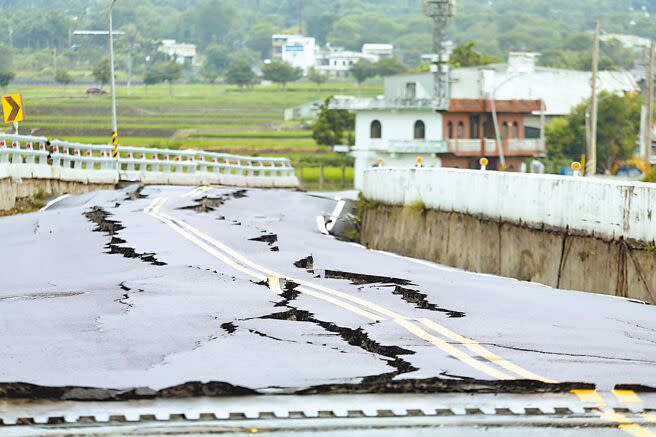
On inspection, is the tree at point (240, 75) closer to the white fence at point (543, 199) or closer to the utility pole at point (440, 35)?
the utility pole at point (440, 35)

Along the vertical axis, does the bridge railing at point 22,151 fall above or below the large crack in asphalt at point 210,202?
above

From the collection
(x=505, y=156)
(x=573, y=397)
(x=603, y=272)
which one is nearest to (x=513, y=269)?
(x=603, y=272)

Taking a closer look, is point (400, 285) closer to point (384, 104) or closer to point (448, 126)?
point (448, 126)

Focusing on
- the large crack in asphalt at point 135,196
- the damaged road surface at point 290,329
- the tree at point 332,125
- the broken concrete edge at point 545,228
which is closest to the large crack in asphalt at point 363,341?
the damaged road surface at point 290,329

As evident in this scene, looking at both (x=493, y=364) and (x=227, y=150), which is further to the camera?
(x=227, y=150)

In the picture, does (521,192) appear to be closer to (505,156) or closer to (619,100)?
(505,156)

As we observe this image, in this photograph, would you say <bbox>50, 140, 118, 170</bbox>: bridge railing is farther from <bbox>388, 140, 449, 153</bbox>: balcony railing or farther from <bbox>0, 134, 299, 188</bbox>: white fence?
<bbox>388, 140, 449, 153</bbox>: balcony railing
